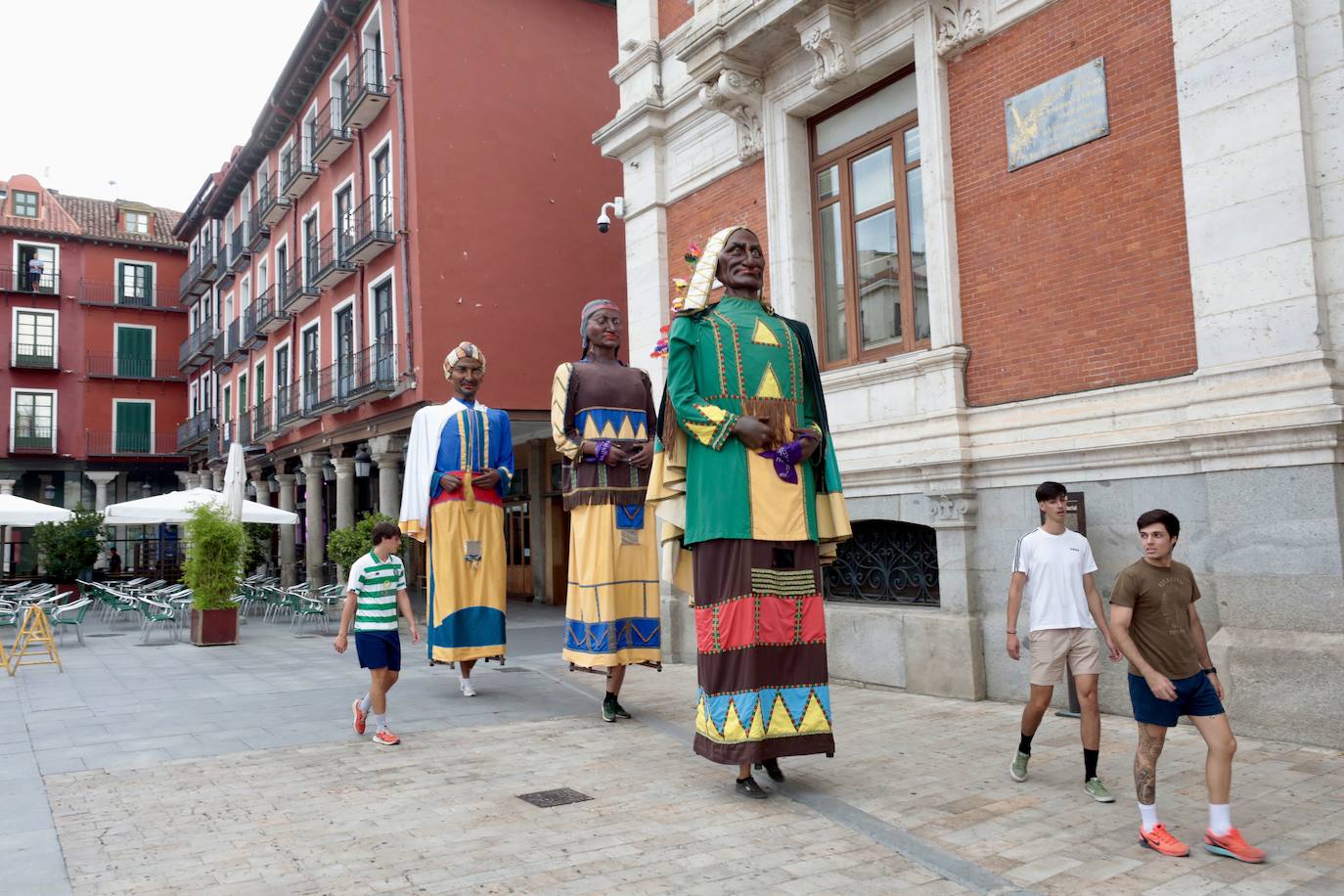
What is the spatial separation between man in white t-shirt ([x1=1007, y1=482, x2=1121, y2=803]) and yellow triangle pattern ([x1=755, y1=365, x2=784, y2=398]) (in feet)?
4.56

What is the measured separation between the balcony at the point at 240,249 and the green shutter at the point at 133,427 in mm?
10918

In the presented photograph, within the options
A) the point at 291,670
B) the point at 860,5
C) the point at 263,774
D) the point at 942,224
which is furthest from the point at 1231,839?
the point at 291,670

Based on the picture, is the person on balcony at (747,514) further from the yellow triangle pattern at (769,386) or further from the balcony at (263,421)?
the balcony at (263,421)

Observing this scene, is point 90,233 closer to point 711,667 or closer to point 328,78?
point 328,78

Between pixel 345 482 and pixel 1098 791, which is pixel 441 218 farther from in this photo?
pixel 1098 791

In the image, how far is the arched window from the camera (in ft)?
27.5

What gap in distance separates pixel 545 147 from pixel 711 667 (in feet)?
56.2

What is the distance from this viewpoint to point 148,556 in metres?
35.2

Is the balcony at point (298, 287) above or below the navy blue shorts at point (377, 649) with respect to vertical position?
above

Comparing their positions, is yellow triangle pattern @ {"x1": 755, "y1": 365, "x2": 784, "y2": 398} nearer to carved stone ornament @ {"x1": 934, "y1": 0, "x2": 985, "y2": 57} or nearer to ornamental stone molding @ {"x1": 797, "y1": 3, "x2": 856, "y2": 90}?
carved stone ornament @ {"x1": 934, "y1": 0, "x2": 985, "y2": 57}

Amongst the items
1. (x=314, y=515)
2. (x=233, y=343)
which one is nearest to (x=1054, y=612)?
(x=314, y=515)

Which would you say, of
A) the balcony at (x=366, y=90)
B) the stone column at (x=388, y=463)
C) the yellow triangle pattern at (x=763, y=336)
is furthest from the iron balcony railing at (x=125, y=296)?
the yellow triangle pattern at (x=763, y=336)

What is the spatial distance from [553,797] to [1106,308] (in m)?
4.92

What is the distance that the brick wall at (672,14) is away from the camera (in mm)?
11266
